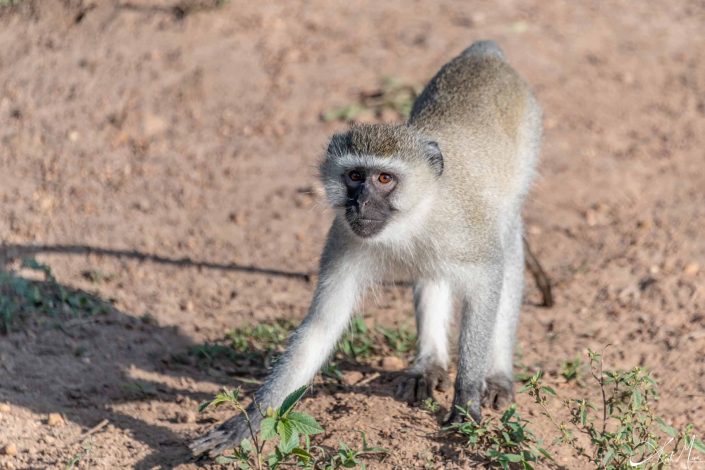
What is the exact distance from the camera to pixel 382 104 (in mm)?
8891

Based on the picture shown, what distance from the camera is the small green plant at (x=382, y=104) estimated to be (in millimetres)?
8802

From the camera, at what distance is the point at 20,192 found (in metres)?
8.06

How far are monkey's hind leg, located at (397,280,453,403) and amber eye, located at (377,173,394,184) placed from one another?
687 mm

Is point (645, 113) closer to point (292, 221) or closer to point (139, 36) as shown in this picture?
point (292, 221)

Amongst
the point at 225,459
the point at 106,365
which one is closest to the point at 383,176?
the point at 225,459

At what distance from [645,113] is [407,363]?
4.21 meters

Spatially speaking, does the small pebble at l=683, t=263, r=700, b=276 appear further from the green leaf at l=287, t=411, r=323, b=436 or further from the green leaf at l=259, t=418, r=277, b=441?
the green leaf at l=259, t=418, r=277, b=441

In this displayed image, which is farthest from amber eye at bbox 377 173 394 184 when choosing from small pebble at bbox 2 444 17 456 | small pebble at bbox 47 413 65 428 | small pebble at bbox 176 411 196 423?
small pebble at bbox 2 444 17 456

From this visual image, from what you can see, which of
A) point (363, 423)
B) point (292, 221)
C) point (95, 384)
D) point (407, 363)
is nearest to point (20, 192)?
point (292, 221)

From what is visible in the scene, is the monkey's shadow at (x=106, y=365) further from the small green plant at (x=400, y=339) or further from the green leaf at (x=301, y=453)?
the green leaf at (x=301, y=453)

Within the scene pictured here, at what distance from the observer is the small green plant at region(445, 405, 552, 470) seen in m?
4.35

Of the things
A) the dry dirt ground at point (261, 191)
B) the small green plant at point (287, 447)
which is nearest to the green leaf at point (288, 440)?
the small green plant at point (287, 447)

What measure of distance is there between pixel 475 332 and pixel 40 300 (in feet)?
9.74

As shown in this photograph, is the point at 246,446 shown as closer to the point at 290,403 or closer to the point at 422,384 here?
the point at 290,403
